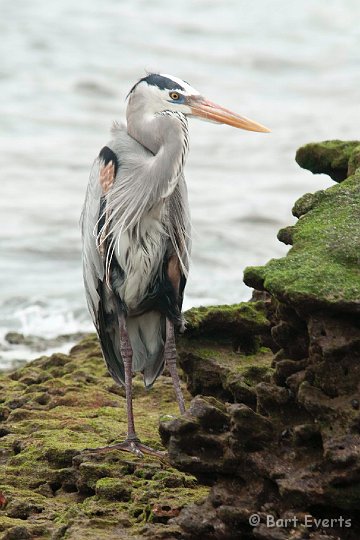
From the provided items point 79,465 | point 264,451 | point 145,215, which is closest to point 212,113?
point 145,215

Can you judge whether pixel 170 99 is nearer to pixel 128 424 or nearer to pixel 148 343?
pixel 148 343

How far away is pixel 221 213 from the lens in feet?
→ 49.8

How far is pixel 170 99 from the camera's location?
6840 millimetres

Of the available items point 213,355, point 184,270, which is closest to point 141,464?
point 213,355

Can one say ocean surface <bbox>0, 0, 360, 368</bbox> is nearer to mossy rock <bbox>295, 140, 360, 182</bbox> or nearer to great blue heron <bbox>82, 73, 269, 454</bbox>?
great blue heron <bbox>82, 73, 269, 454</bbox>

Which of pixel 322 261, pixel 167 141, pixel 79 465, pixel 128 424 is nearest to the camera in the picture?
pixel 322 261

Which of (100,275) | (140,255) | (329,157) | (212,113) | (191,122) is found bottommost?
(100,275)

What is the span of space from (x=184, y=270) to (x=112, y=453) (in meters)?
1.44

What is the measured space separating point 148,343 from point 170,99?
61.3 inches

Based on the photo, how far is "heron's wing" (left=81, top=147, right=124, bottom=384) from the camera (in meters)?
6.97

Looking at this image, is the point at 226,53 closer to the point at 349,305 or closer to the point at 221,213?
the point at 221,213

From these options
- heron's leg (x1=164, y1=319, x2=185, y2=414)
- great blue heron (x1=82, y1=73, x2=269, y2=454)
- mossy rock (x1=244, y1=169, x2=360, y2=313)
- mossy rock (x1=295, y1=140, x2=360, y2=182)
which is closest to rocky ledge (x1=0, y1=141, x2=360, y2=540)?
mossy rock (x1=244, y1=169, x2=360, y2=313)

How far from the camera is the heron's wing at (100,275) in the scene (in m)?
6.97

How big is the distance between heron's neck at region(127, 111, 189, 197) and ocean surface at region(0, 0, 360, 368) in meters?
3.07
